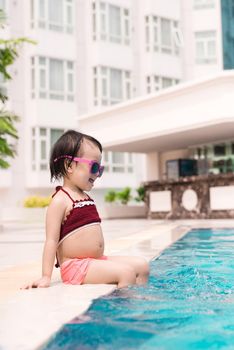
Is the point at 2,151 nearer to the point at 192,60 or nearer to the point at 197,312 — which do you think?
the point at 197,312

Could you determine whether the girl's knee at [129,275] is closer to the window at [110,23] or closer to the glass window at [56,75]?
the glass window at [56,75]

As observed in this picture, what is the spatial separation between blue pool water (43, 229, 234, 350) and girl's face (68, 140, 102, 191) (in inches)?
34.1

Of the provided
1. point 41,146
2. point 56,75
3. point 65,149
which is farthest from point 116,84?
point 65,149

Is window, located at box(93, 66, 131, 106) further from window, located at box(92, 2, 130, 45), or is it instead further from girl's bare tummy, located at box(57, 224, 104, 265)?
girl's bare tummy, located at box(57, 224, 104, 265)

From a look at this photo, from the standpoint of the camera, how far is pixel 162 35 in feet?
108

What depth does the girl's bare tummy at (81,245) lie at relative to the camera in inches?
149

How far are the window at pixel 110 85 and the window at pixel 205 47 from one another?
5.44 meters

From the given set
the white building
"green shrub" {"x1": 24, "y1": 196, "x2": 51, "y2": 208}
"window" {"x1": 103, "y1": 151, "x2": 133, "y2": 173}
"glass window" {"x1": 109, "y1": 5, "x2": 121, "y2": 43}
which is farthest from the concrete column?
"glass window" {"x1": 109, "y1": 5, "x2": 121, "y2": 43}

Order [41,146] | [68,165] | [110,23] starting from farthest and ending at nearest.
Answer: [110,23] → [41,146] → [68,165]

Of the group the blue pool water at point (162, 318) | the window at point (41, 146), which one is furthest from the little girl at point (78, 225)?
the window at point (41, 146)

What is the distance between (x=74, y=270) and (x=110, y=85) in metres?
27.8

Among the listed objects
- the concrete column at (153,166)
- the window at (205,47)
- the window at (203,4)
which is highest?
the window at (203,4)

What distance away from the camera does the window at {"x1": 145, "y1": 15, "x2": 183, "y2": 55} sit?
32375 mm

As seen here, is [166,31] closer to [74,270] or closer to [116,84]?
[116,84]
